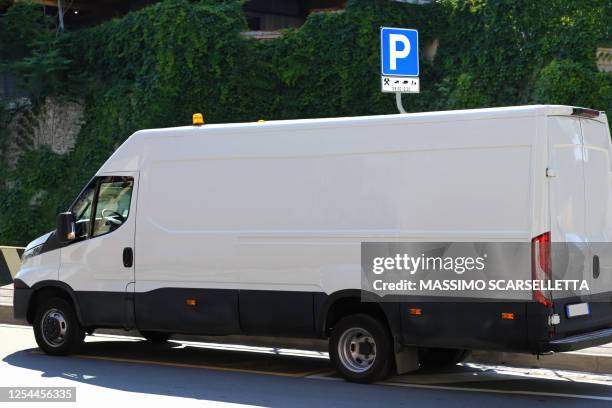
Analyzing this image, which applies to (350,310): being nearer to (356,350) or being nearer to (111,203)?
(356,350)

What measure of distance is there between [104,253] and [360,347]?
352 cm

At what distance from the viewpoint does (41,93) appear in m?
31.6

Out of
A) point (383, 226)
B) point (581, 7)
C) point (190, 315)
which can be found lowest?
point (190, 315)

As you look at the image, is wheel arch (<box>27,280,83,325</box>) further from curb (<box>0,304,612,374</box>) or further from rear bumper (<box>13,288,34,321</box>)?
curb (<box>0,304,612,374</box>)

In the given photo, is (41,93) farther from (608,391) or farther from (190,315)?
(608,391)

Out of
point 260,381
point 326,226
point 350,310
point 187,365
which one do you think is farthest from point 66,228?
point 350,310

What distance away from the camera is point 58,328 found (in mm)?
12320

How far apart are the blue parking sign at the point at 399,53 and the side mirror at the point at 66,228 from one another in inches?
187

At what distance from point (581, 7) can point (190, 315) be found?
15.7 meters

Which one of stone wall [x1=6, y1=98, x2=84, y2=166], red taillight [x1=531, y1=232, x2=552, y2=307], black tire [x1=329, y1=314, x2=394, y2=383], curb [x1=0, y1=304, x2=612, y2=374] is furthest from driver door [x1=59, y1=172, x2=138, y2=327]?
stone wall [x1=6, y1=98, x2=84, y2=166]

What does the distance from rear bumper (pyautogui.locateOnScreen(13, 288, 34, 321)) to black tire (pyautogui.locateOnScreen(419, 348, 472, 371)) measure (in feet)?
16.3

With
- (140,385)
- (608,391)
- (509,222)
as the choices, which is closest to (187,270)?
(140,385)

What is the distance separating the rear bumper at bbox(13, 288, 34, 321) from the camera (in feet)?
41.1

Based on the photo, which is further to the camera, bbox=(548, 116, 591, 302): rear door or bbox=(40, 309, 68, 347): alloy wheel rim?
bbox=(40, 309, 68, 347): alloy wheel rim
